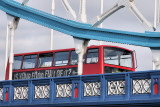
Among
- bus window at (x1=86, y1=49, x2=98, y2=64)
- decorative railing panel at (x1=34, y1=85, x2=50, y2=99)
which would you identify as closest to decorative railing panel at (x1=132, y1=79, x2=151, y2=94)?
decorative railing panel at (x1=34, y1=85, x2=50, y2=99)

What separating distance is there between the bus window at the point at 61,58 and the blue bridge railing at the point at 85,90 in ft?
25.3

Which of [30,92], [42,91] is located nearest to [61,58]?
[30,92]

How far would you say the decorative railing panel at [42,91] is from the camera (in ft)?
63.7

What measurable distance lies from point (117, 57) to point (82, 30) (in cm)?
831

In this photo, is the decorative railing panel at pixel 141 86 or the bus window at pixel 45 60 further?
the bus window at pixel 45 60

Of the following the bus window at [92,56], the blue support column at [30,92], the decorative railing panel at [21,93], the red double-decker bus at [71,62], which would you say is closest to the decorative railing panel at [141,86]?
the blue support column at [30,92]

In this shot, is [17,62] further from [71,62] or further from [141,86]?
[141,86]

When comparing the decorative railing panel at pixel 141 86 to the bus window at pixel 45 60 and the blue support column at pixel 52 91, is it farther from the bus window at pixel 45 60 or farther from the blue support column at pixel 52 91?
the bus window at pixel 45 60

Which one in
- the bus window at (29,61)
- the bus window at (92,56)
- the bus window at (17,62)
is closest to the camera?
the bus window at (92,56)

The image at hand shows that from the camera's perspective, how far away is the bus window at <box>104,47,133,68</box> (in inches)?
1084

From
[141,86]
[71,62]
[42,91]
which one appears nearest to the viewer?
[141,86]

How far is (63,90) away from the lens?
1880cm

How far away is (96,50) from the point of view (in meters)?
27.6

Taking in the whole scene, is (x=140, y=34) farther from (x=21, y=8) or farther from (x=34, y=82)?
(x=21, y=8)
